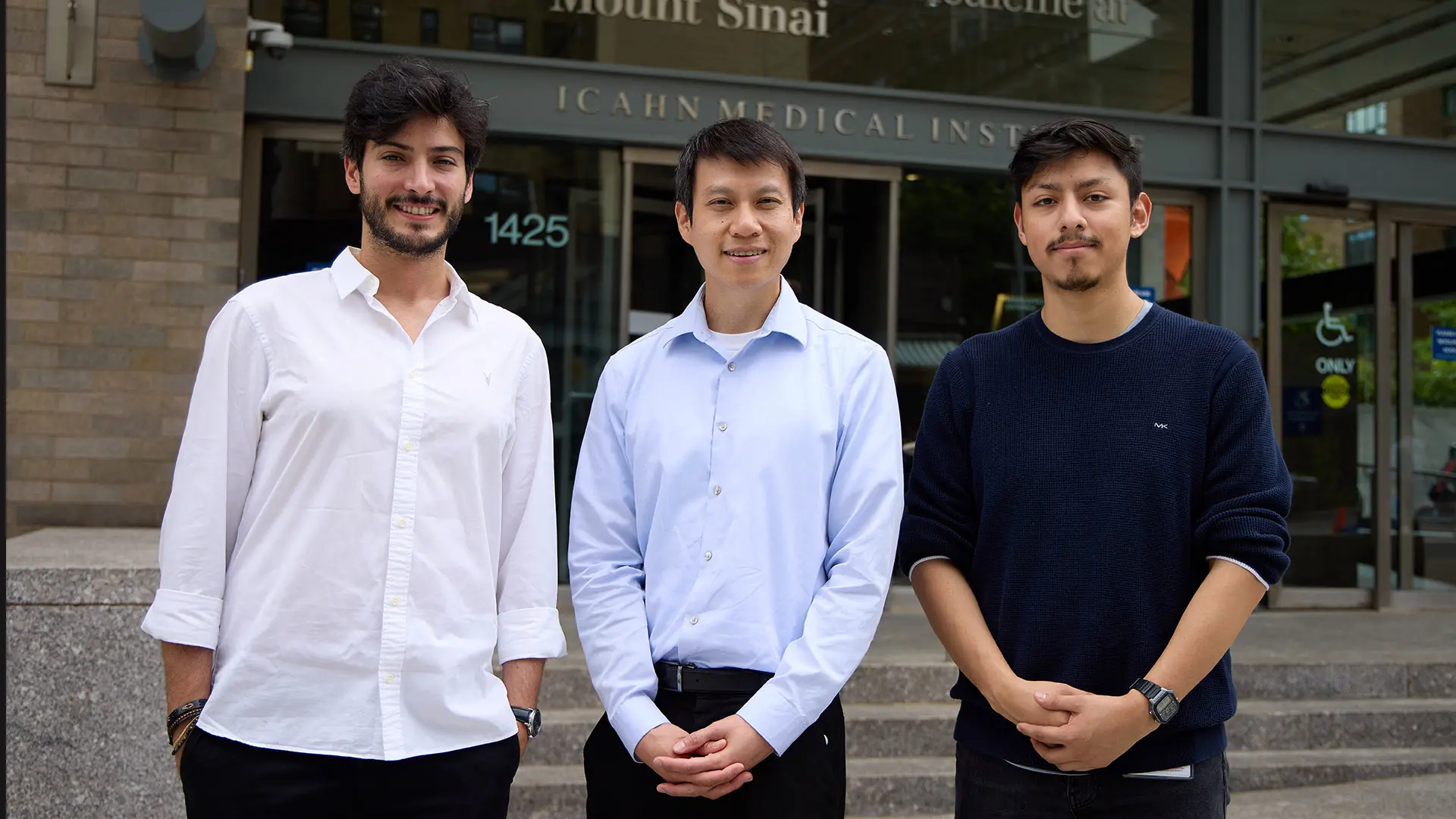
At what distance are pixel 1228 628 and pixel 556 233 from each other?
5760 millimetres

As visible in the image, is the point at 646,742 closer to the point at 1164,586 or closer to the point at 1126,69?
the point at 1164,586

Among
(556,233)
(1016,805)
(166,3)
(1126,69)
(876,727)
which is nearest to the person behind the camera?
(1016,805)

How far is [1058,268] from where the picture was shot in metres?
2.48

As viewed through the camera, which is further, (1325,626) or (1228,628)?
(1325,626)

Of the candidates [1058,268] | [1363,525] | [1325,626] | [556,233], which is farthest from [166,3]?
[1363,525]

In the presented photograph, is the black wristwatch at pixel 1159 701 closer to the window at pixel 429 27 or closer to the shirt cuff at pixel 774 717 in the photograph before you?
the shirt cuff at pixel 774 717

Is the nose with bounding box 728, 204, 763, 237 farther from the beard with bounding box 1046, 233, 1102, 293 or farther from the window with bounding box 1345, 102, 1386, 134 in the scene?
the window with bounding box 1345, 102, 1386, 134

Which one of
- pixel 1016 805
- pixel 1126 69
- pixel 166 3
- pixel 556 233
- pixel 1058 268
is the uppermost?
pixel 1126 69

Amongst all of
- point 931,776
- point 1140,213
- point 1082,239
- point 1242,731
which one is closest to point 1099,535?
point 1082,239

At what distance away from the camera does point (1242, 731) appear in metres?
5.81

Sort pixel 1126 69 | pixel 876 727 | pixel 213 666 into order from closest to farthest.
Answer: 1. pixel 213 666
2. pixel 876 727
3. pixel 1126 69

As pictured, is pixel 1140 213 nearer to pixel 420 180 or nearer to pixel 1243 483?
pixel 1243 483

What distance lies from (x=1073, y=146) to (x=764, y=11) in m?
5.71

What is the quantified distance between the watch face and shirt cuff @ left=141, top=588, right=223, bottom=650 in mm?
1682
